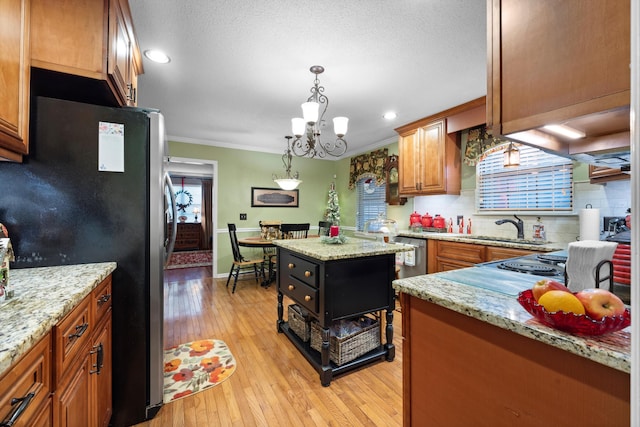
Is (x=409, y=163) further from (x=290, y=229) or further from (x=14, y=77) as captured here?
(x=14, y=77)

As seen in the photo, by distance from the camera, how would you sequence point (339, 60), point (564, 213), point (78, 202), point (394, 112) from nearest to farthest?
point (78, 202) → point (339, 60) → point (564, 213) → point (394, 112)

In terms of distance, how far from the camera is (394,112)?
3.48m

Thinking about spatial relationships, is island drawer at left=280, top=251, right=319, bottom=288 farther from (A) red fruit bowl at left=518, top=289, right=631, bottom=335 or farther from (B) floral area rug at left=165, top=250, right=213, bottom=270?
(B) floral area rug at left=165, top=250, right=213, bottom=270

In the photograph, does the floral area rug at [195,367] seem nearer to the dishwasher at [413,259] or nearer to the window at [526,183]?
the dishwasher at [413,259]

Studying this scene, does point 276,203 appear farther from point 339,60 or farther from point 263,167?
point 339,60

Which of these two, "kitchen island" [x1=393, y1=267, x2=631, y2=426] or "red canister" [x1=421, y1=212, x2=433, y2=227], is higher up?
"red canister" [x1=421, y1=212, x2=433, y2=227]

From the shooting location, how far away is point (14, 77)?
3.65ft

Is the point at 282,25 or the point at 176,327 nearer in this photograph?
the point at 282,25

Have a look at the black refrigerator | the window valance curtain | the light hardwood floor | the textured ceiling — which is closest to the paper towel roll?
the textured ceiling

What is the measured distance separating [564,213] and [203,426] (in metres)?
3.60

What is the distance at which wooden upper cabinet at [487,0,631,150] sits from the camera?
637 millimetres

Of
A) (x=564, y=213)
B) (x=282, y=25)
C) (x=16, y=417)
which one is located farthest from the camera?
(x=564, y=213)

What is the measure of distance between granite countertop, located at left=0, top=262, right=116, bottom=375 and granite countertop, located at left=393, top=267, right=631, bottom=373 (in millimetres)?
1134

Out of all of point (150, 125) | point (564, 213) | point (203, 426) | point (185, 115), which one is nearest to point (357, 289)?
point (203, 426)
